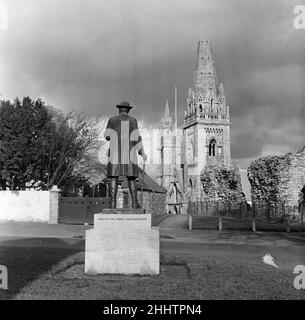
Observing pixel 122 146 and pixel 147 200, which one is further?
pixel 147 200

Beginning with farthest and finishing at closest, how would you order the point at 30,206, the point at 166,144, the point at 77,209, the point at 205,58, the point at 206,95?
the point at 166,144
the point at 206,95
the point at 205,58
the point at 77,209
the point at 30,206

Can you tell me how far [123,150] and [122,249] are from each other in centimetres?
213

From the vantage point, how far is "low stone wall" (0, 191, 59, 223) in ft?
82.9

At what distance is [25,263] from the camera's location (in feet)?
30.2

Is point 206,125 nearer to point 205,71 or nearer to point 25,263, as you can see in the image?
point 205,71

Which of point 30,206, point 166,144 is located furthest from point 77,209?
point 166,144

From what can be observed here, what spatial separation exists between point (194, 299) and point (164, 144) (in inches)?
3665

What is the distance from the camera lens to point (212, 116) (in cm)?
9425

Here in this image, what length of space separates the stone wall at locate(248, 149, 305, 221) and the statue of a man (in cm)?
1836

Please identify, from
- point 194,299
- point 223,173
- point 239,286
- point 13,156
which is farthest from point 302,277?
point 223,173

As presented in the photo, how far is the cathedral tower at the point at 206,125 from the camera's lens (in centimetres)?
9212

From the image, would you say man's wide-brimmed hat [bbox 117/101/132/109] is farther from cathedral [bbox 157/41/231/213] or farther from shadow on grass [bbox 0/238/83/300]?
cathedral [bbox 157/41/231/213]

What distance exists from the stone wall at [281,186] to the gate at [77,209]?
1029 cm

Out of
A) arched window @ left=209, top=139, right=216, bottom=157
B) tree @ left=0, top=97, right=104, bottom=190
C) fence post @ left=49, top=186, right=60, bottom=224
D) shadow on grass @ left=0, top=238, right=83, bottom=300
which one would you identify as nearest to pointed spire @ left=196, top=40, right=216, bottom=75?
arched window @ left=209, top=139, right=216, bottom=157
